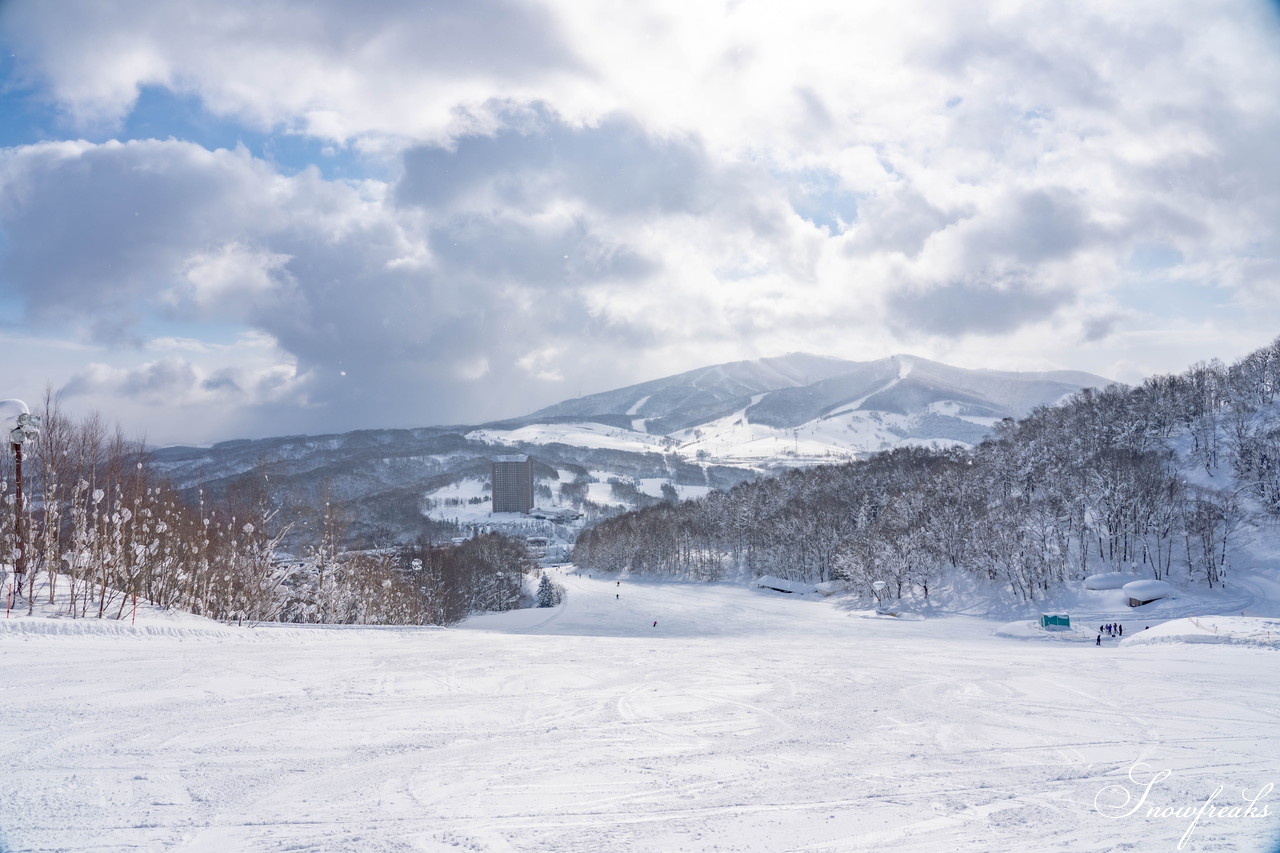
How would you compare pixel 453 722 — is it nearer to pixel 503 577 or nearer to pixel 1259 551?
pixel 1259 551

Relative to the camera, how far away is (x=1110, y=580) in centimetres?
5731

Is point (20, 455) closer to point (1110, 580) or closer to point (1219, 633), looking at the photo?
point (1219, 633)

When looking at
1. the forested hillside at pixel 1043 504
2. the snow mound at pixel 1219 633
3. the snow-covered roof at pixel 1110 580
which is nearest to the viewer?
the snow mound at pixel 1219 633

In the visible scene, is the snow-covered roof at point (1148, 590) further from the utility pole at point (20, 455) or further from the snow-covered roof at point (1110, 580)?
the utility pole at point (20, 455)

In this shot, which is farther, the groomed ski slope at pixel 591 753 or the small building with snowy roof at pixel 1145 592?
the small building with snowy roof at pixel 1145 592

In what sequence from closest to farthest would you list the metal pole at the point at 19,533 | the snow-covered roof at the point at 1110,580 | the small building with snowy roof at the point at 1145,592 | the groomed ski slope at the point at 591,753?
the groomed ski slope at the point at 591,753, the metal pole at the point at 19,533, the small building with snowy roof at the point at 1145,592, the snow-covered roof at the point at 1110,580

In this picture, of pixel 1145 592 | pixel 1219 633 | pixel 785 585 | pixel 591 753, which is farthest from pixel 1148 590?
pixel 591 753

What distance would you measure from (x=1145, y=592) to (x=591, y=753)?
60477 mm

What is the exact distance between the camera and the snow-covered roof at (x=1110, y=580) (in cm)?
5693

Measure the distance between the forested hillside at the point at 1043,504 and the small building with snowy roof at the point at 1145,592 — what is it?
308 inches

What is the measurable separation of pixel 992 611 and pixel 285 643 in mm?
60755
